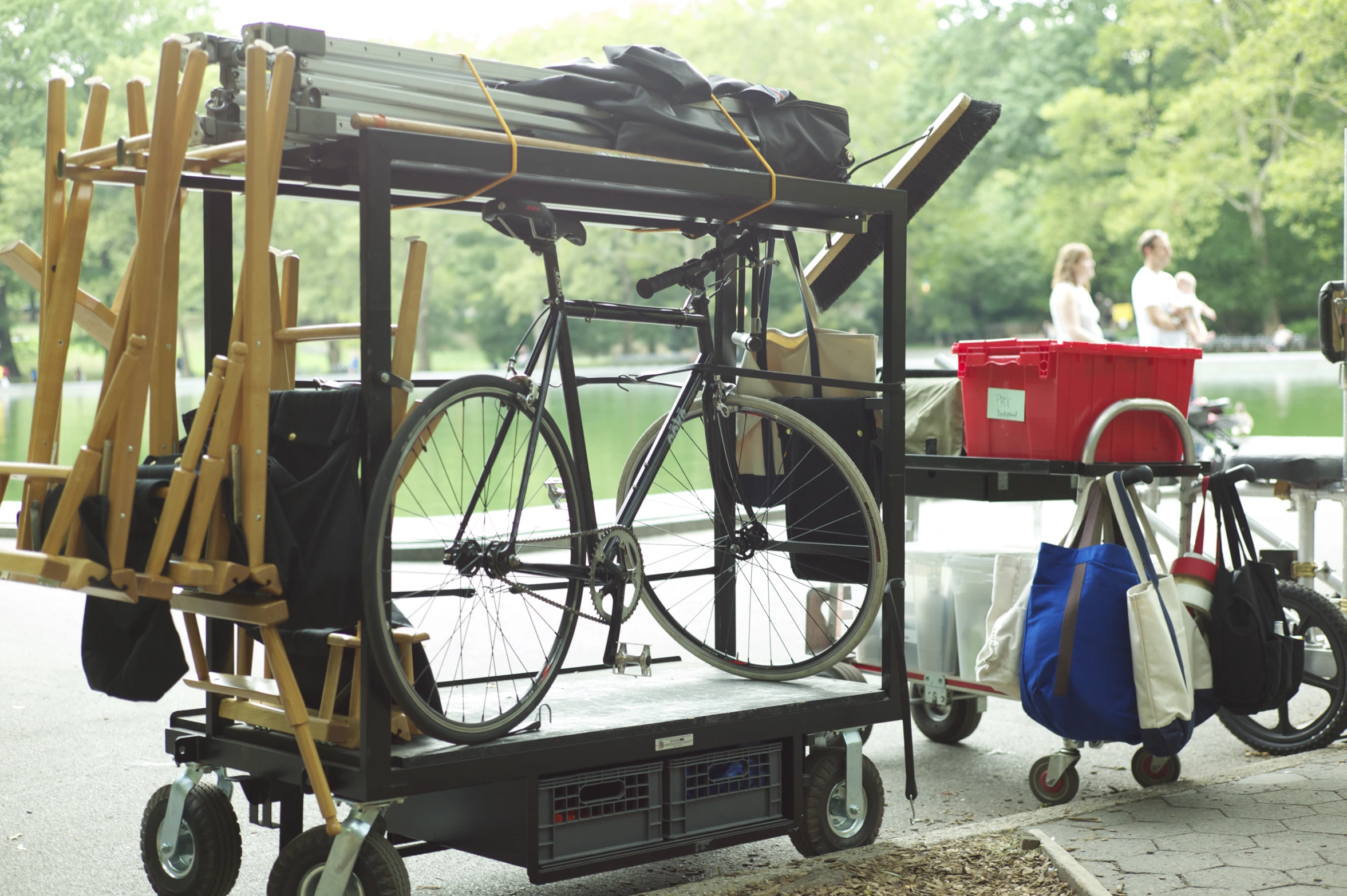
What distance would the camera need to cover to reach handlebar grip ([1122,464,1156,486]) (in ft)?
14.4

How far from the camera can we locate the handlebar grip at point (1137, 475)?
4.40 meters

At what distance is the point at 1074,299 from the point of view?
912cm

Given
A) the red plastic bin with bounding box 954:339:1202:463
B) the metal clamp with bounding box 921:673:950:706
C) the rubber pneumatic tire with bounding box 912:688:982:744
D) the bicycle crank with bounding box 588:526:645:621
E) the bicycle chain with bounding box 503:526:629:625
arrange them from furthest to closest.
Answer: the rubber pneumatic tire with bounding box 912:688:982:744, the metal clamp with bounding box 921:673:950:706, the red plastic bin with bounding box 954:339:1202:463, the bicycle crank with bounding box 588:526:645:621, the bicycle chain with bounding box 503:526:629:625

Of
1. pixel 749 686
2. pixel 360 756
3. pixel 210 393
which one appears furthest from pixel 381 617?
pixel 749 686

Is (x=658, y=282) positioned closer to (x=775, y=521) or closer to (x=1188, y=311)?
(x=775, y=521)

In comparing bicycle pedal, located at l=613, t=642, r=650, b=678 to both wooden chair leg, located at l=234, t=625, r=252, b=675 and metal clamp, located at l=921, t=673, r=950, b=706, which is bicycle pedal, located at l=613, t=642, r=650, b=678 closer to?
wooden chair leg, located at l=234, t=625, r=252, b=675

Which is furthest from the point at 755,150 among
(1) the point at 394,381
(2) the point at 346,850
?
(2) the point at 346,850

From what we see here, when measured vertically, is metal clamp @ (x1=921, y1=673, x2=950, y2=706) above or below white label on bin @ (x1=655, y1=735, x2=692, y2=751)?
below

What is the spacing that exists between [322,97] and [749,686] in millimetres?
2051

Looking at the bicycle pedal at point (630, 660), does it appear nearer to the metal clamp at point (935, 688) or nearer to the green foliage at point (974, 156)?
the metal clamp at point (935, 688)

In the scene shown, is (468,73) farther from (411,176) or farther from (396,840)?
(396,840)

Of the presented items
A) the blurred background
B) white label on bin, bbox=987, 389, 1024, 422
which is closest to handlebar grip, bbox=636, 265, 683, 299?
white label on bin, bbox=987, 389, 1024, 422

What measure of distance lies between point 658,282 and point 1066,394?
4.68 feet

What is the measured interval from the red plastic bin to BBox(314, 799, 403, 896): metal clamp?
97.4 inches
